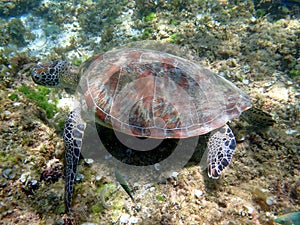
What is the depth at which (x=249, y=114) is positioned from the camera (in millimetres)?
3301

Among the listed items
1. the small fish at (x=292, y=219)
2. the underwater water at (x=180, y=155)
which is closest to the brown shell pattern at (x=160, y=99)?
the underwater water at (x=180, y=155)

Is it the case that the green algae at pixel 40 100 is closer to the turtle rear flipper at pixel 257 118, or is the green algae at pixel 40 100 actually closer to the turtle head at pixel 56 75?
the turtle head at pixel 56 75

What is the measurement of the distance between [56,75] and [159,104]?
210 cm

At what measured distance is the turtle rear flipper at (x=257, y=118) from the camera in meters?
3.19

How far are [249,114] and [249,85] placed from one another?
0.98m

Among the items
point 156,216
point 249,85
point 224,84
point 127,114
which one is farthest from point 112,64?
point 249,85

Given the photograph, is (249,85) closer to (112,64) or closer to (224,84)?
(224,84)

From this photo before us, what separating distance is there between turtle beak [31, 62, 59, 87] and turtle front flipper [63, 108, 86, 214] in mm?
1013

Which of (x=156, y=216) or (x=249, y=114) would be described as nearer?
(x=156, y=216)

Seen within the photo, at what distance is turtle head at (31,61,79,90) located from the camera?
3766mm

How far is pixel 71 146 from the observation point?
2.81 meters

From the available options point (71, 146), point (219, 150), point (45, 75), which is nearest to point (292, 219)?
point (219, 150)

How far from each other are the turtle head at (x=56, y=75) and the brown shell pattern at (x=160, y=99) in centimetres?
80

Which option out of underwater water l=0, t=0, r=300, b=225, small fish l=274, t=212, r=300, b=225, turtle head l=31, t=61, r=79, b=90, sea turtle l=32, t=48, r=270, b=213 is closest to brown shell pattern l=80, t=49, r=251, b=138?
sea turtle l=32, t=48, r=270, b=213
